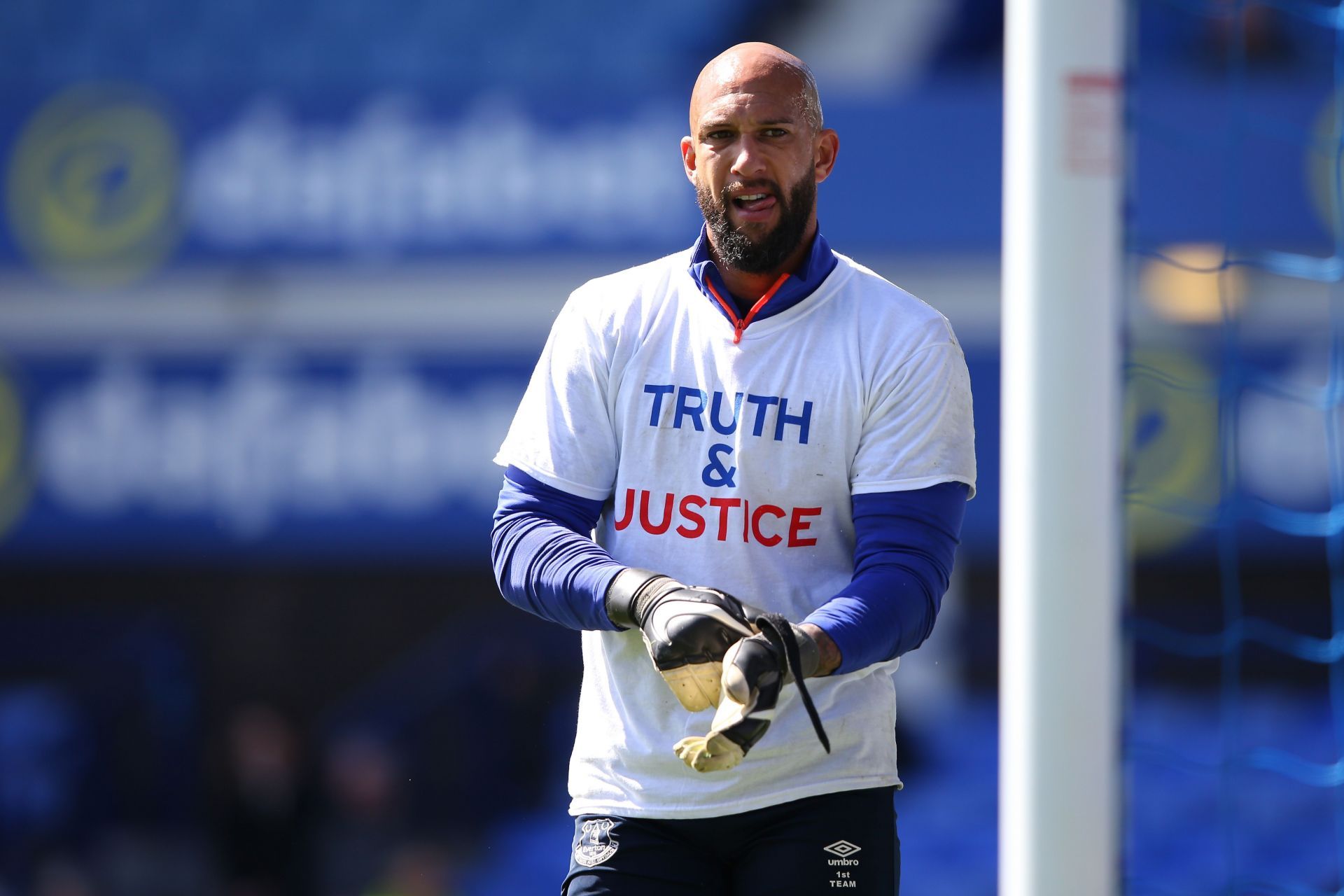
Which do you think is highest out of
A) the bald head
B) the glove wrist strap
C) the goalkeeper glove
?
the bald head

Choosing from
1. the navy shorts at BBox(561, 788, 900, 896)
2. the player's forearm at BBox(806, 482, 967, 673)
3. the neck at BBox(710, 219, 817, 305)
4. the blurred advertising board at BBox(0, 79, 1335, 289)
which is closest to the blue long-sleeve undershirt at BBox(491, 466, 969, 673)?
the player's forearm at BBox(806, 482, 967, 673)

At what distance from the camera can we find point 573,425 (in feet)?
7.27

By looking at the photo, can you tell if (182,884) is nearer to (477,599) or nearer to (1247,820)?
(477,599)

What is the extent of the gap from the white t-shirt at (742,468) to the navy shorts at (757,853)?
2 centimetres

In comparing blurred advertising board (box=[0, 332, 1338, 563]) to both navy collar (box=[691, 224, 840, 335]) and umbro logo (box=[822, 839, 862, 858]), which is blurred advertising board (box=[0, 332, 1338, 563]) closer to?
navy collar (box=[691, 224, 840, 335])

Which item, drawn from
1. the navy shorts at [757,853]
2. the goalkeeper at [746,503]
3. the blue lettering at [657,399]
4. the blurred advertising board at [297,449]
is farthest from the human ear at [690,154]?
the blurred advertising board at [297,449]

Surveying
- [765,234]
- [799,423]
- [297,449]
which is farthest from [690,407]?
[297,449]

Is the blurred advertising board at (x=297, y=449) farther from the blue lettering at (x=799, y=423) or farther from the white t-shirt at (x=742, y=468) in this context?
the blue lettering at (x=799, y=423)

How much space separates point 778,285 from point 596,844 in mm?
804

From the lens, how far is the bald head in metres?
2.21

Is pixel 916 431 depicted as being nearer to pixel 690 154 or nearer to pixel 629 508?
pixel 629 508

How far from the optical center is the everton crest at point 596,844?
2.11 meters

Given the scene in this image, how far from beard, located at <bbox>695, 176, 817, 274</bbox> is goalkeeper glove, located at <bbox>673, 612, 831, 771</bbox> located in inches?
22.2

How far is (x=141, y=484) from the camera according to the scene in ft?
28.1
